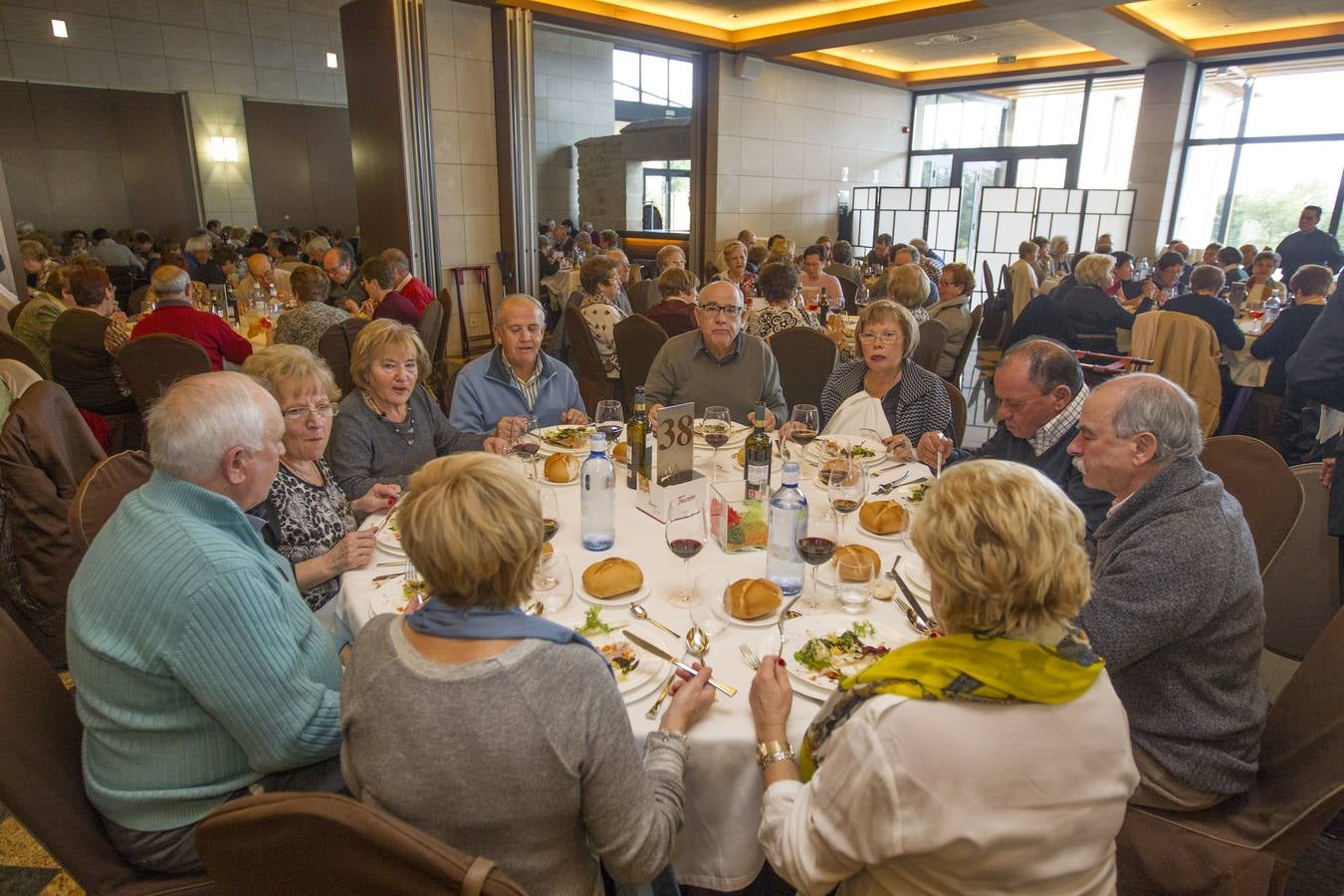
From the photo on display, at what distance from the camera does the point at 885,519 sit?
7.23 ft

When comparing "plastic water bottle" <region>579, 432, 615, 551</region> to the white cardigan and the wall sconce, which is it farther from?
the wall sconce

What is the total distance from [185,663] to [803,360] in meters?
3.63

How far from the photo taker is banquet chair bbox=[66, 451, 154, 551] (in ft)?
6.55

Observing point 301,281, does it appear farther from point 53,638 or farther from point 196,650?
point 196,650

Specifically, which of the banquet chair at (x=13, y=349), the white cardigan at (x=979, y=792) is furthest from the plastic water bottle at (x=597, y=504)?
the banquet chair at (x=13, y=349)

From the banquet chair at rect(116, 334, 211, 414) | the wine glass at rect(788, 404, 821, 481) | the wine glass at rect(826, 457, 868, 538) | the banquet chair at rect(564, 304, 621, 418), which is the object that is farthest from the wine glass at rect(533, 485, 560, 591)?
the banquet chair at rect(564, 304, 621, 418)

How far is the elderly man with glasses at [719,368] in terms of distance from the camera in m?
3.71

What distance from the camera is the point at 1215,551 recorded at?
154 cm

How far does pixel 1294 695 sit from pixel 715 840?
1.26 meters

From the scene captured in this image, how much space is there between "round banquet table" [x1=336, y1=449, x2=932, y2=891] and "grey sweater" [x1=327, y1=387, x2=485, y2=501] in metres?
0.43

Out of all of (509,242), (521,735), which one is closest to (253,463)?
(521,735)

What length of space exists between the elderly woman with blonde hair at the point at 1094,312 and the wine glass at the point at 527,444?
16.4 ft

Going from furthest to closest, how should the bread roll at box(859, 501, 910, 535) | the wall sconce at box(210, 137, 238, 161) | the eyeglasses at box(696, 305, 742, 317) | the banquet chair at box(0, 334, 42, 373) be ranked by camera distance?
the wall sconce at box(210, 137, 238, 161), the banquet chair at box(0, 334, 42, 373), the eyeglasses at box(696, 305, 742, 317), the bread roll at box(859, 501, 910, 535)

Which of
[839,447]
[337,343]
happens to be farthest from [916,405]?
[337,343]
